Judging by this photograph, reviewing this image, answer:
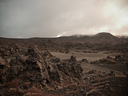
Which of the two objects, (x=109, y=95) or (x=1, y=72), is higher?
(x=1, y=72)

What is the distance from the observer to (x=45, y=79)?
7.44 metres

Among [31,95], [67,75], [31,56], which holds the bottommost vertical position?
[67,75]

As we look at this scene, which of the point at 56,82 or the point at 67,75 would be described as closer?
the point at 56,82

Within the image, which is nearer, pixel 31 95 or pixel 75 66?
pixel 31 95

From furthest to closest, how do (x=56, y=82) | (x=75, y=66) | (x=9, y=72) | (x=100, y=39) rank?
(x=100, y=39)
(x=75, y=66)
(x=56, y=82)
(x=9, y=72)

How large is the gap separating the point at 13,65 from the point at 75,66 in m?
6.96

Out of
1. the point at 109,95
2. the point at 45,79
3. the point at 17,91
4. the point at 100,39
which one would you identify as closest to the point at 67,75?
the point at 45,79

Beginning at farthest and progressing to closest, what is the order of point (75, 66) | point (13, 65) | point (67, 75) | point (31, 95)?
point (75, 66), point (67, 75), point (13, 65), point (31, 95)

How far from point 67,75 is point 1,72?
6.17 m

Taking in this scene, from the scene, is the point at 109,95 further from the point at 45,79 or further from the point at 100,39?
the point at 100,39

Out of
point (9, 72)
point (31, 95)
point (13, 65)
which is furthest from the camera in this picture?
point (13, 65)

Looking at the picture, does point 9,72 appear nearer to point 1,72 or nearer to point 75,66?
point 1,72

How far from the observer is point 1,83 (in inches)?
227

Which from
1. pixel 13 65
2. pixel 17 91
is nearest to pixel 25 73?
pixel 13 65
